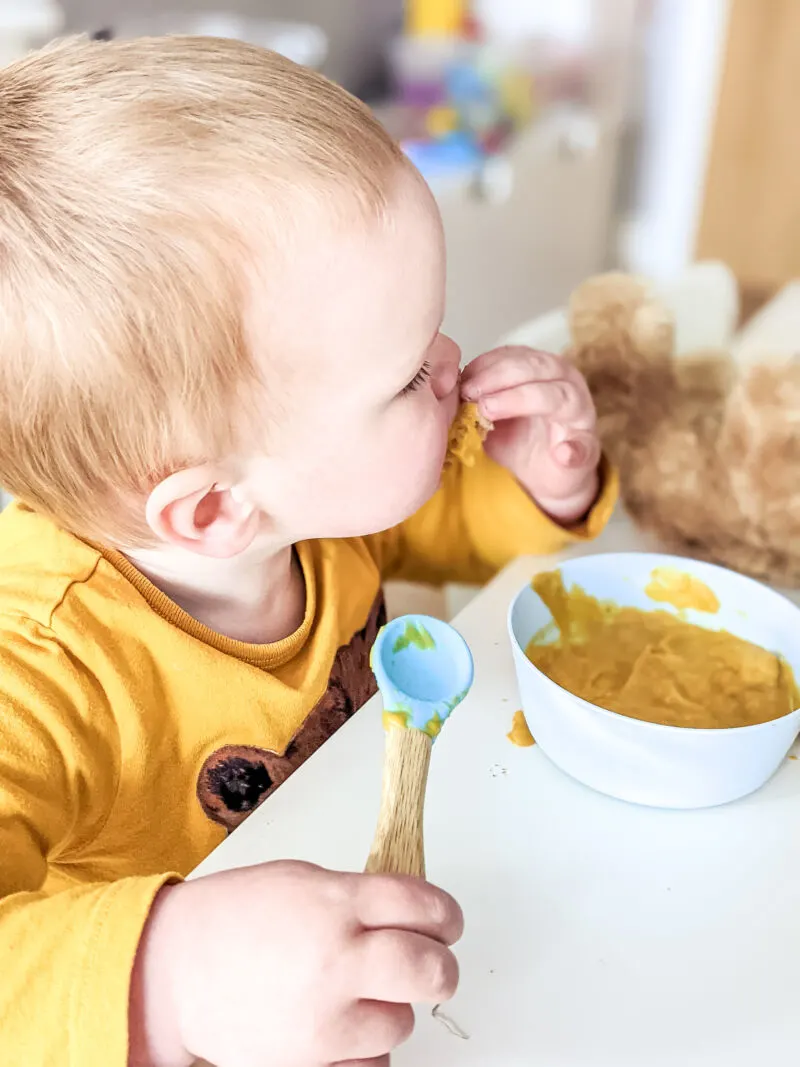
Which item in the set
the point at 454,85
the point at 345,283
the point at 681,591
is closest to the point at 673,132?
the point at 454,85

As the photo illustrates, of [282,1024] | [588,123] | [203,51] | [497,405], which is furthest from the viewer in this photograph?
[588,123]

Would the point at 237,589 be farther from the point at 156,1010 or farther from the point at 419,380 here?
the point at 156,1010

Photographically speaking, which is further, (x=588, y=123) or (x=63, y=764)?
(x=588, y=123)

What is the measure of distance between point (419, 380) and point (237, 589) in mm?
183

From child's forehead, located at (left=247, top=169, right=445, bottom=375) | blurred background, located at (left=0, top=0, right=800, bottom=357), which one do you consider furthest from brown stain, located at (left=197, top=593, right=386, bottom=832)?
blurred background, located at (left=0, top=0, right=800, bottom=357)

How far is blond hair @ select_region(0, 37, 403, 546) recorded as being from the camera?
0.47 meters

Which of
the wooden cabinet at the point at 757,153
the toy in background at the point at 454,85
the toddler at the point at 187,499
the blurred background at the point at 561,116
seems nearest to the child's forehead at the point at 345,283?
Result: the toddler at the point at 187,499

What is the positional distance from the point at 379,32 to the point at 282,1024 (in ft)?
6.27

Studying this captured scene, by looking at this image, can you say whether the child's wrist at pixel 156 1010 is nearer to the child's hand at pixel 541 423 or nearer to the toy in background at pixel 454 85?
the child's hand at pixel 541 423

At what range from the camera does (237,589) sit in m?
0.67

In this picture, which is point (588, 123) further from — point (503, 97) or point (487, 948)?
point (487, 948)

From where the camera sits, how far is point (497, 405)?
72cm

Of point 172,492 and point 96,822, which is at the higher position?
point 172,492

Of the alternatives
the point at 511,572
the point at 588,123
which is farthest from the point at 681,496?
the point at 588,123
